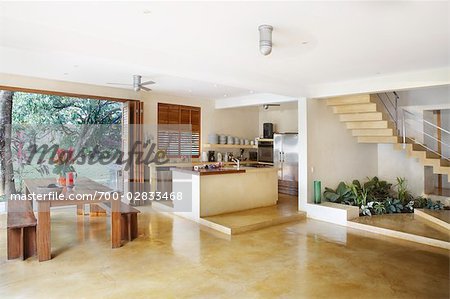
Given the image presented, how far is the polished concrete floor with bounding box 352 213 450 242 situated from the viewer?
4.96 m

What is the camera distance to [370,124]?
6.93m

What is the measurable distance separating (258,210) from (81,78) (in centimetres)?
451

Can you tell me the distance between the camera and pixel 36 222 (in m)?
4.07

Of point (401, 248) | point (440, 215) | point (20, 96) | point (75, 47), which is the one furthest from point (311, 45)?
point (20, 96)

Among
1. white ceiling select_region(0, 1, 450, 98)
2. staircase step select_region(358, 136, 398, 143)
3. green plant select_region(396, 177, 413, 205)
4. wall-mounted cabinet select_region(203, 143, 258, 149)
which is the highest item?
white ceiling select_region(0, 1, 450, 98)

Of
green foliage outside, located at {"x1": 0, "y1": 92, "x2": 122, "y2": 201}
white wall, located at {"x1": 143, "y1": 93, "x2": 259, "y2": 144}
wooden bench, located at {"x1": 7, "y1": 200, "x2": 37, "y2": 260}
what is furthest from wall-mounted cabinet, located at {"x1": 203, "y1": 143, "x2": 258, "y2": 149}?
wooden bench, located at {"x1": 7, "y1": 200, "x2": 37, "y2": 260}

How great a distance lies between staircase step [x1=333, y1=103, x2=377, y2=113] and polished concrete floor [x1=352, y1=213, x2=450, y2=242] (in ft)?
7.26

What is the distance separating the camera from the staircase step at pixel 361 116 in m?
6.55

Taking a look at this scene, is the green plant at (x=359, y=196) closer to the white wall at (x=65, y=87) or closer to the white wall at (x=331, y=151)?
the white wall at (x=331, y=151)

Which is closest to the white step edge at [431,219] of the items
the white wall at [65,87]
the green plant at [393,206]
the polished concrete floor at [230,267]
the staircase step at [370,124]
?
the green plant at [393,206]

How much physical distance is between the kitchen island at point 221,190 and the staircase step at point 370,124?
216 cm

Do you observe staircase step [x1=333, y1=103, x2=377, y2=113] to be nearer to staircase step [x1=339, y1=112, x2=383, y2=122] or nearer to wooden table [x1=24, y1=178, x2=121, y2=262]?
staircase step [x1=339, y1=112, x2=383, y2=122]

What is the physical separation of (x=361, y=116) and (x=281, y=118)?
10.8ft

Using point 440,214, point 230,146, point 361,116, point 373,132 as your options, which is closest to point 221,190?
point 230,146
